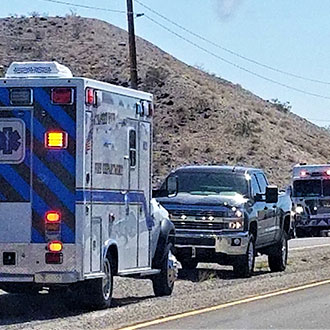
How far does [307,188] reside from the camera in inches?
1497

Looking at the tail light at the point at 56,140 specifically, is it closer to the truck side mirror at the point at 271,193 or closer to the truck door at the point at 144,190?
the truck door at the point at 144,190

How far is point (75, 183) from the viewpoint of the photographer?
1378 cm

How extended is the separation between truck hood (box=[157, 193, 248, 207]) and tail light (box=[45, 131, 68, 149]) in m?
6.28

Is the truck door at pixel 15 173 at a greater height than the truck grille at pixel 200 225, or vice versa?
the truck door at pixel 15 173

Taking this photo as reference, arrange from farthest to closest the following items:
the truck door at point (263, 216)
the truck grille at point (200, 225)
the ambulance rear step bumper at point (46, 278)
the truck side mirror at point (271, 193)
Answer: the truck door at point (263, 216)
the truck side mirror at point (271, 193)
the truck grille at point (200, 225)
the ambulance rear step bumper at point (46, 278)

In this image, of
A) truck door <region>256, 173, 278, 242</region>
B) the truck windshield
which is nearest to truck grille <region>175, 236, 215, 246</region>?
the truck windshield

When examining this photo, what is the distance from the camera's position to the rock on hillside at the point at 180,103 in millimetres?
62062

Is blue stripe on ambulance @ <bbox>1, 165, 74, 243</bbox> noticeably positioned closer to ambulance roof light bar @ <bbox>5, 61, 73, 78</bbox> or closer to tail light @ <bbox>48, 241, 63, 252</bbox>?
tail light @ <bbox>48, 241, 63, 252</bbox>

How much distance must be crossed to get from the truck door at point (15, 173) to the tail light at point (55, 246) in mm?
366

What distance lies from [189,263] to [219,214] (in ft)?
5.19

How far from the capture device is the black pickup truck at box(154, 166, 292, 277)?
1988 cm

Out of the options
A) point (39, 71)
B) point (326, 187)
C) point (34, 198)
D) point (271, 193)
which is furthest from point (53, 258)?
point (326, 187)

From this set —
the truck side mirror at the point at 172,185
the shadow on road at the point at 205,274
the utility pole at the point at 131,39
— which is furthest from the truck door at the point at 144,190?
the utility pole at the point at 131,39

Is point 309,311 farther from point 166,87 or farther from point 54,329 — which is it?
point 166,87
